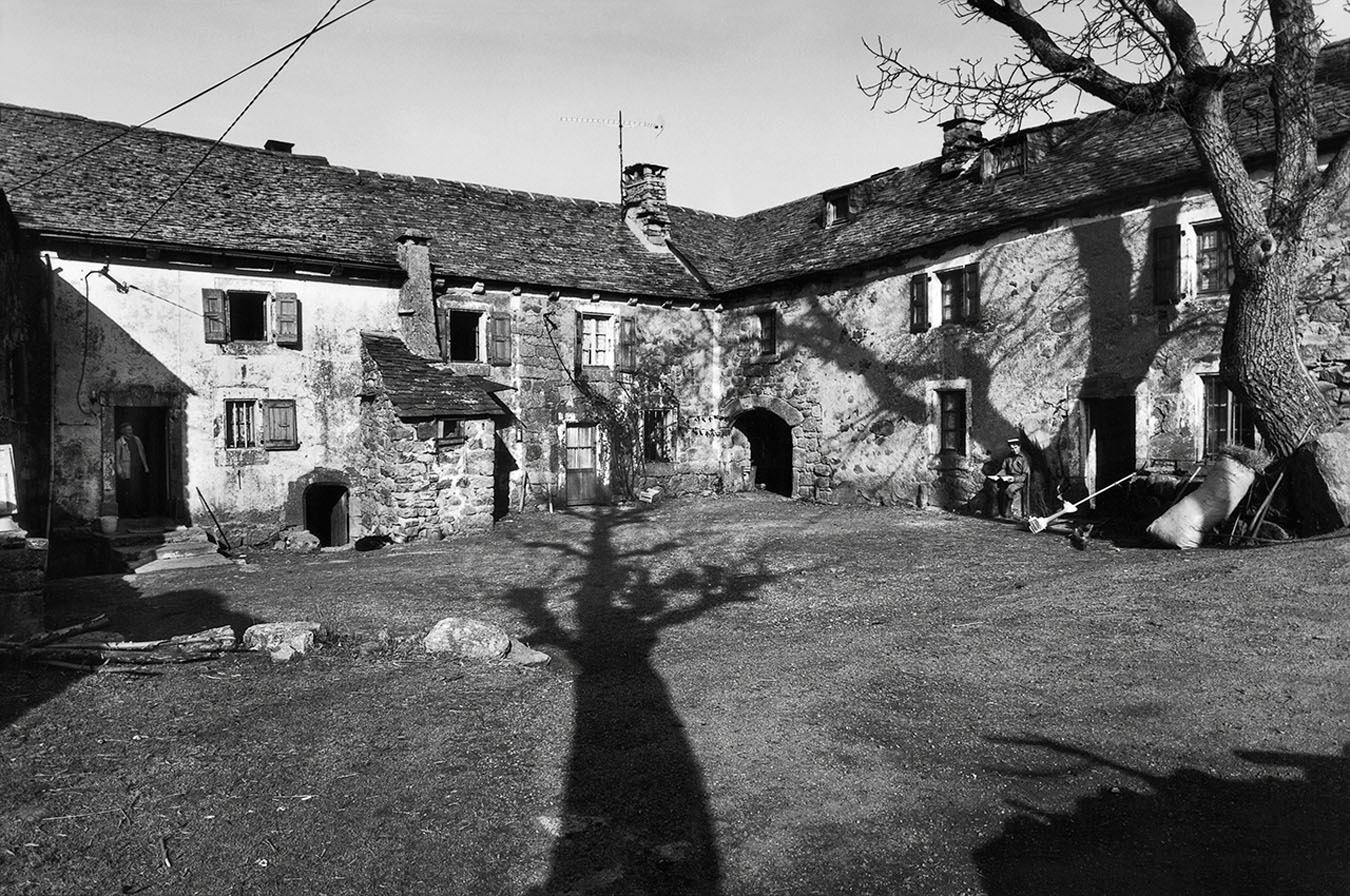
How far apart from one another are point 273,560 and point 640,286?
32.3 ft

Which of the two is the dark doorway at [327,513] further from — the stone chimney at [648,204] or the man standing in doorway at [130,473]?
the stone chimney at [648,204]

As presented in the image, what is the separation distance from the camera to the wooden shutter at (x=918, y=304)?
17.3 meters

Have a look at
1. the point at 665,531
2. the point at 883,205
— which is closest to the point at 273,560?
the point at 665,531

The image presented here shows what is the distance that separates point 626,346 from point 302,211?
706cm

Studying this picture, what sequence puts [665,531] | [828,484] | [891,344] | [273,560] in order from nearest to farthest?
[273,560] → [665,531] → [891,344] → [828,484]

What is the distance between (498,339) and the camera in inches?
742

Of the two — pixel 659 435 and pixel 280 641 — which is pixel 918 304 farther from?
pixel 280 641

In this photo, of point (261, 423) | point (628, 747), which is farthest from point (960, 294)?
point (628, 747)

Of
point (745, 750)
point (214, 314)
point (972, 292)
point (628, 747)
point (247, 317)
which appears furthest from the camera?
point (247, 317)

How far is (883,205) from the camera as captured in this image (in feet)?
65.9

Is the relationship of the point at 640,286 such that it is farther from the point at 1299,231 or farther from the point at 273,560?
the point at 1299,231

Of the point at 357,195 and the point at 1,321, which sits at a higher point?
the point at 357,195

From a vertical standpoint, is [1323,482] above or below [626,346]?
below

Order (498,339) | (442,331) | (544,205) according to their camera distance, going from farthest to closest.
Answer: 1. (544,205)
2. (498,339)
3. (442,331)
